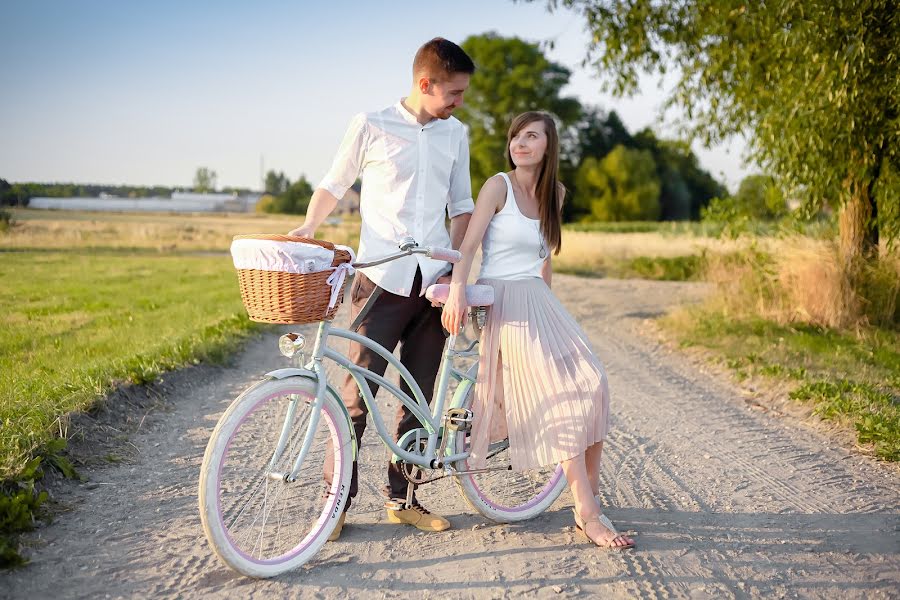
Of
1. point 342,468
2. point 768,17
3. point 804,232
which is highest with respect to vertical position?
point 768,17

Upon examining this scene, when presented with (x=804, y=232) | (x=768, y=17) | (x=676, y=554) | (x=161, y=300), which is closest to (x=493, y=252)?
(x=676, y=554)

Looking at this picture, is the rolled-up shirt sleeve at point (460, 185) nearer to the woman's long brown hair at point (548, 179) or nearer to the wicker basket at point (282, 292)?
the woman's long brown hair at point (548, 179)

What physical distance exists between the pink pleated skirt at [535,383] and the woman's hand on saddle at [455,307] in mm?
331

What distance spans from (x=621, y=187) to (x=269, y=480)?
5644 cm

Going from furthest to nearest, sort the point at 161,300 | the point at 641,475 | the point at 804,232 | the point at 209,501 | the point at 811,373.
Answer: the point at 161,300 → the point at 804,232 → the point at 811,373 → the point at 641,475 → the point at 209,501

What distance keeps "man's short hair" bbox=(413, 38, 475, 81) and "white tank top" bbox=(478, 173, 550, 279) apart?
0.56m

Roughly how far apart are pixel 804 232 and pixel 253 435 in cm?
926

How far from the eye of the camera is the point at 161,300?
12.8m

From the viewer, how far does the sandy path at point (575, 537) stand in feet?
11.3

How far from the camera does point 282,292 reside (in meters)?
3.18

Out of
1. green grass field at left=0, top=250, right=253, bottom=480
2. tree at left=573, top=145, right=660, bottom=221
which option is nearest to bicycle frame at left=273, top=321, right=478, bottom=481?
green grass field at left=0, top=250, right=253, bottom=480

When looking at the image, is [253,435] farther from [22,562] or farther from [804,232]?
[804,232]

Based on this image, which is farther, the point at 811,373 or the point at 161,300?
the point at 161,300

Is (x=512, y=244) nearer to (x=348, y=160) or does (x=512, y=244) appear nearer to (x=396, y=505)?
(x=348, y=160)
